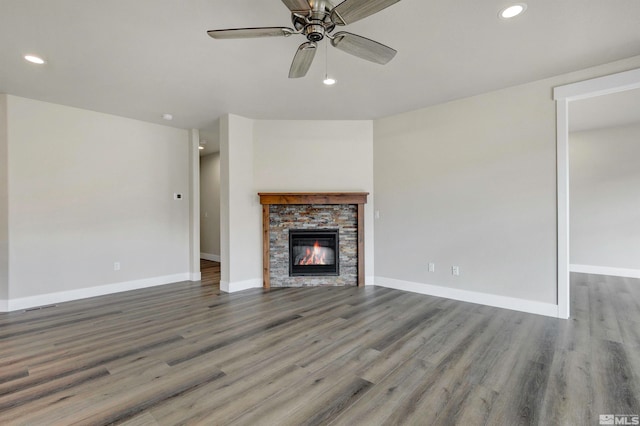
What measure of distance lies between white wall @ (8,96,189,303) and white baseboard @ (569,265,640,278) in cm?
746

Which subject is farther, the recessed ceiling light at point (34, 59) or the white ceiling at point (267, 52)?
the recessed ceiling light at point (34, 59)

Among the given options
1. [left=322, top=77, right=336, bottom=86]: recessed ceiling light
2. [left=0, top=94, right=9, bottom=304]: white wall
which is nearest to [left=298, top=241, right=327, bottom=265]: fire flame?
[left=322, top=77, right=336, bottom=86]: recessed ceiling light

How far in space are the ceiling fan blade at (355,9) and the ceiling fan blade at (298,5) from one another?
0.52 ft

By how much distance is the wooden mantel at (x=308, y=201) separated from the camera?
4711 mm

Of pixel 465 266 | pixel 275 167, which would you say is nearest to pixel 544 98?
pixel 465 266

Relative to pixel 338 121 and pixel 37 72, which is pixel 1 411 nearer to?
pixel 37 72

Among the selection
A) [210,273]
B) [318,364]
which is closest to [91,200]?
[210,273]

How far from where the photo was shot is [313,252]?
496cm

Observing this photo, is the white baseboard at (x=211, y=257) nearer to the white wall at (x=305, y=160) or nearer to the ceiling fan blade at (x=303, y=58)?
the white wall at (x=305, y=160)

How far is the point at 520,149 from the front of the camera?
11.7ft

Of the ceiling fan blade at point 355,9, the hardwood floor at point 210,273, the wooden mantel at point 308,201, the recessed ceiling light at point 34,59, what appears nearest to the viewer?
the ceiling fan blade at point 355,9

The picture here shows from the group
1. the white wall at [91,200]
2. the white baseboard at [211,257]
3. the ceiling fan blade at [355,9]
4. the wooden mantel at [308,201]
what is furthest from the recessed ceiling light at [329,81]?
the white baseboard at [211,257]

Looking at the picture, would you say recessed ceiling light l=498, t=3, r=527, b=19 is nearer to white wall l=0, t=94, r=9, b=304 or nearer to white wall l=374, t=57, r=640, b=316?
white wall l=374, t=57, r=640, b=316

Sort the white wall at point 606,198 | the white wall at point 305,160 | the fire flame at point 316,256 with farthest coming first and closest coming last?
the white wall at point 606,198
the fire flame at point 316,256
the white wall at point 305,160
